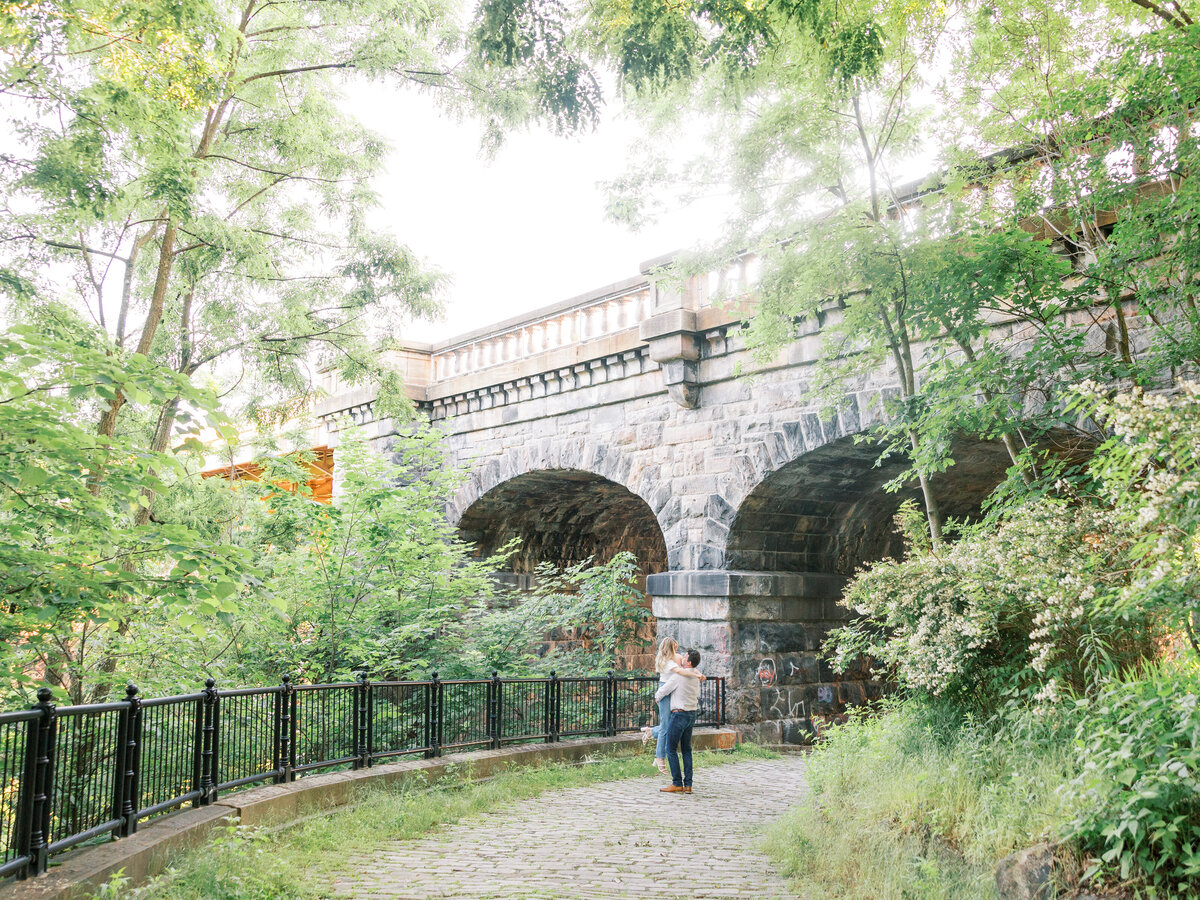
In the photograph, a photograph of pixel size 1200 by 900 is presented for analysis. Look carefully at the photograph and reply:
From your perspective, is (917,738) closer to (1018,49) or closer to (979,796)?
(979,796)

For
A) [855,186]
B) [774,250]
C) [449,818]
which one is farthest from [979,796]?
[855,186]

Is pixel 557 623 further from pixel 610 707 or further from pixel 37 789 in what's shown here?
pixel 37 789

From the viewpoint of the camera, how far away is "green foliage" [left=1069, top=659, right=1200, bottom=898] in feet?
11.6

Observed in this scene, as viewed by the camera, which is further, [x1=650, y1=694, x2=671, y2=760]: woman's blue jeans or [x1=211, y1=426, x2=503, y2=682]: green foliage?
[x1=211, y1=426, x2=503, y2=682]: green foliage

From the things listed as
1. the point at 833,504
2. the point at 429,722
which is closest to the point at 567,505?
the point at 833,504

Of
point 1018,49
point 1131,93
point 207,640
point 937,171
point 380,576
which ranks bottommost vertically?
point 207,640

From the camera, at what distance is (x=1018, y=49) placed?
729 cm

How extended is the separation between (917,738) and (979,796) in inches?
47.4

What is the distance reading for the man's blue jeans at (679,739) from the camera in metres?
7.95

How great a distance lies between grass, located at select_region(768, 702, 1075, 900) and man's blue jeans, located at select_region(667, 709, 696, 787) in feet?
5.55

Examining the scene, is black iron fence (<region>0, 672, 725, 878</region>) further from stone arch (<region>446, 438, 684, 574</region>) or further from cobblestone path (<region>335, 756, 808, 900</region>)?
stone arch (<region>446, 438, 684, 574</region>)

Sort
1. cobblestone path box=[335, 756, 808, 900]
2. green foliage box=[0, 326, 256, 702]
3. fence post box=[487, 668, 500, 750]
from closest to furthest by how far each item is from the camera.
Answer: green foliage box=[0, 326, 256, 702], cobblestone path box=[335, 756, 808, 900], fence post box=[487, 668, 500, 750]

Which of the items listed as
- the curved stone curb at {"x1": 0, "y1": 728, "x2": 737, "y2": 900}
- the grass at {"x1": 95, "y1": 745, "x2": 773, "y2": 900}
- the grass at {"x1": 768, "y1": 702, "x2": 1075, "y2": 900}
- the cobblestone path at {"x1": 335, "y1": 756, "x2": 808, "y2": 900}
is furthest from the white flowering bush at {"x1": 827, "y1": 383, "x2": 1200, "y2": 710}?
the curved stone curb at {"x1": 0, "y1": 728, "x2": 737, "y2": 900}

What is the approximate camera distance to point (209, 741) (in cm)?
589
